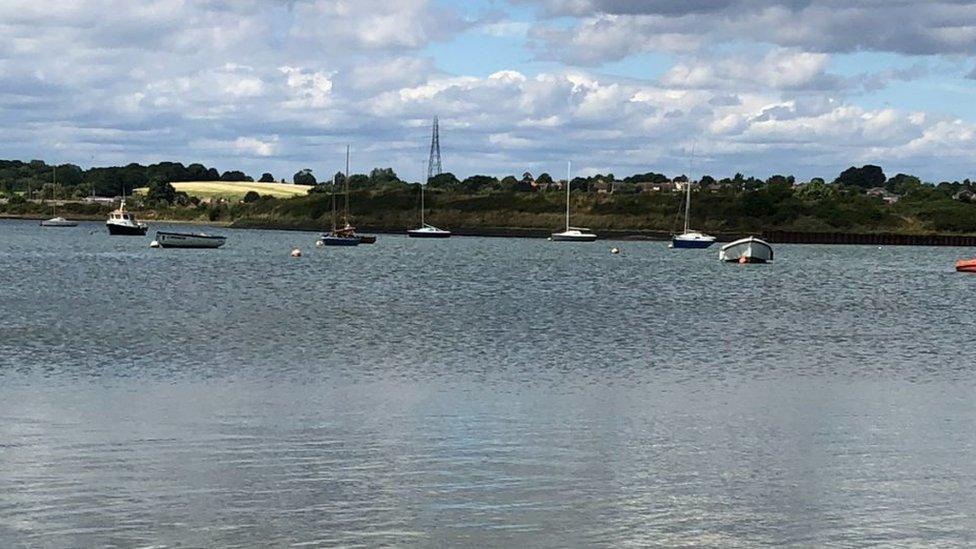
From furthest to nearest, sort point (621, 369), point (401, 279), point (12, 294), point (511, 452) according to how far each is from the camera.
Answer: point (401, 279), point (12, 294), point (621, 369), point (511, 452)

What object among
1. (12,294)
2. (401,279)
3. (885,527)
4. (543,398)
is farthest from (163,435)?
(401,279)

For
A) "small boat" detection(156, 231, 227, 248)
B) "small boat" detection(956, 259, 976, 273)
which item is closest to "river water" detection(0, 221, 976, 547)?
"small boat" detection(956, 259, 976, 273)

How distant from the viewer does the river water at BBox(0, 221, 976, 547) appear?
21.8 metres

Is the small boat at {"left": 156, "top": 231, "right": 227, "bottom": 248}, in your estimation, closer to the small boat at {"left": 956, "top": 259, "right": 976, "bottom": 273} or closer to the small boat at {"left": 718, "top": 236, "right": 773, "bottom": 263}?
the small boat at {"left": 718, "top": 236, "right": 773, "bottom": 263}

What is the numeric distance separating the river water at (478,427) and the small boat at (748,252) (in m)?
81.1

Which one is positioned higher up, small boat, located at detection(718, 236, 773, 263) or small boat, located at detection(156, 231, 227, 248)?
small boat, located at detection(718, 236, 773, 263)

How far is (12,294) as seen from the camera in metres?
78.8

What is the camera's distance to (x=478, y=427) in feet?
102

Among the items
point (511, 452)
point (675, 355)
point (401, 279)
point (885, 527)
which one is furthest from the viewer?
point (401, 279)

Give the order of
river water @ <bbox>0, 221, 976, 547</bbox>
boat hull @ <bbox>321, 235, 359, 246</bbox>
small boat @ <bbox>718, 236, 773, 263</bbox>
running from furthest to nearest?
boat hull @ <bbox>321, 235, 359, 246</bbox>, small boat @ <bbox>718, 236, 773, 263</bbox>, river water @ <bbox>0, 221, 976, 547</bbox>

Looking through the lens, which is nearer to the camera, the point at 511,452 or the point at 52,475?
the point at 52,475

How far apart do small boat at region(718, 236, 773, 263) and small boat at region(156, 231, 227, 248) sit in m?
59.9

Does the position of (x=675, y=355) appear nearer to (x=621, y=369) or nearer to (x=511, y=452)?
(x=621, y=369)

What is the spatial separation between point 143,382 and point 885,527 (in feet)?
73.5
